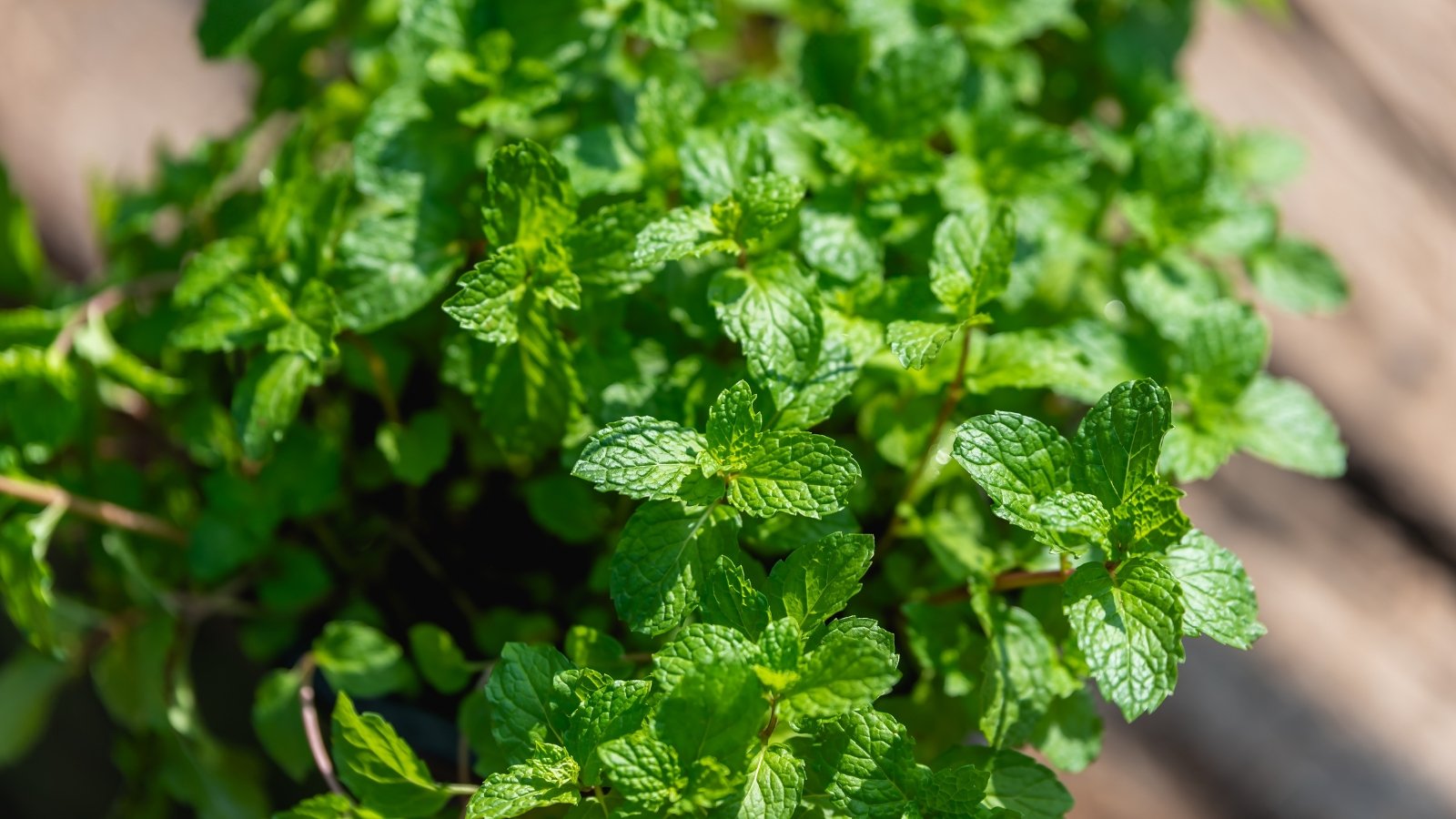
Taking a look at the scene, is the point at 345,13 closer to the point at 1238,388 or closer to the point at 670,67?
the point at 670,67

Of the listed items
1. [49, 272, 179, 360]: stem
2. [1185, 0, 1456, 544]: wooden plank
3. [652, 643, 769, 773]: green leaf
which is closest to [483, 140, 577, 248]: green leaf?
[652, 643, 769, 773]: green leaf

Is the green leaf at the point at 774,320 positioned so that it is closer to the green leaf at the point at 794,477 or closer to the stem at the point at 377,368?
the green leaf at the point at 794,477

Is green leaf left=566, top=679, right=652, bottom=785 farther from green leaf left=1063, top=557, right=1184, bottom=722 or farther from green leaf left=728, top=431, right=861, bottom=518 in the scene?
green leaf left=1063, top=557, right=1184, bottom=722

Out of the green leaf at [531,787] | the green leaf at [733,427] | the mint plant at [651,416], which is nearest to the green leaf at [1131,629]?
the mint plant at [651,416]

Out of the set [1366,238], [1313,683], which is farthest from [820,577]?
A: [1366,238]

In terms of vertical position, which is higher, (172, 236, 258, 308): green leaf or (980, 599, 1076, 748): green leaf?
(980, 599, 1076, 748): green leaf

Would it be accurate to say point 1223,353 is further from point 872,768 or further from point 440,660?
point 440,660
